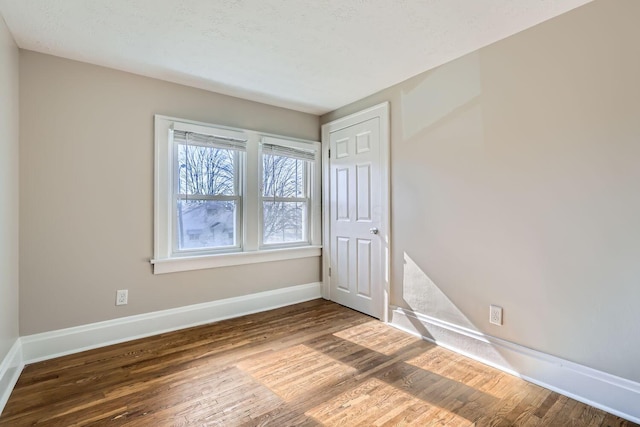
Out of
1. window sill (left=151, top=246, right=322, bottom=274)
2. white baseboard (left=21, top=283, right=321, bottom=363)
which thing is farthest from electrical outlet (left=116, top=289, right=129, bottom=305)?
window sill (left=151, top=246, right=322, bottom=274)

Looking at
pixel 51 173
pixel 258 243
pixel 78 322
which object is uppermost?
pixel 51 173

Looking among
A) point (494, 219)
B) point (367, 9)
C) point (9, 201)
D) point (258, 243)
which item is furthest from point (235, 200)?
point (494, 219)

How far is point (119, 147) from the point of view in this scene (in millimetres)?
2604

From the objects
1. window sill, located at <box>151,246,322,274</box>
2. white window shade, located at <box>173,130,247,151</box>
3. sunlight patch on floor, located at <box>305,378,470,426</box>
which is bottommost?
sunlight patch on floor, located at <box>305,378,470,426</box>

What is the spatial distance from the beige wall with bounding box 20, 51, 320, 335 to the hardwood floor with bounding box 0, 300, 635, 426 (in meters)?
0.40

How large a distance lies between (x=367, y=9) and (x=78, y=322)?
3.05 metres

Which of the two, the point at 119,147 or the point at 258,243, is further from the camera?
the point at 258,243

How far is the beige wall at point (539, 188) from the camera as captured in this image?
5.55 feet

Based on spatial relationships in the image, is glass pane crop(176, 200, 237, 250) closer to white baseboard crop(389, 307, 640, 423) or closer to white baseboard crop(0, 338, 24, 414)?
white baseboard crop(0, 338, 24, 414)

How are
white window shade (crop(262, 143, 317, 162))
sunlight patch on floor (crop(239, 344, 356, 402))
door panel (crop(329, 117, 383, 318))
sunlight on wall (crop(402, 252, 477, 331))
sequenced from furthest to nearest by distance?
white window shade (crop(262, 143, 317, 162)) → door panel (crop(329, 117, 383, 318)) → sunlight on wall (crop(402, 252, 477, 331)) → sunlight patch on floor (crop(239, 344, 356, 402))

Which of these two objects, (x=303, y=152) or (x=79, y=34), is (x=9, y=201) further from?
(x=303, y=152)

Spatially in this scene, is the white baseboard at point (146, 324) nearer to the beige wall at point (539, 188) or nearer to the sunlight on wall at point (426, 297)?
the sunlight on wall at point (426, 297)

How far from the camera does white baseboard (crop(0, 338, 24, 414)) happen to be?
1763mm

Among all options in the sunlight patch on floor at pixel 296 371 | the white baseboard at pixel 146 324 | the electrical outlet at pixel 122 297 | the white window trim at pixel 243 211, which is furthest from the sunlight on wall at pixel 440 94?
the electrical outlet at pixel 122 297
